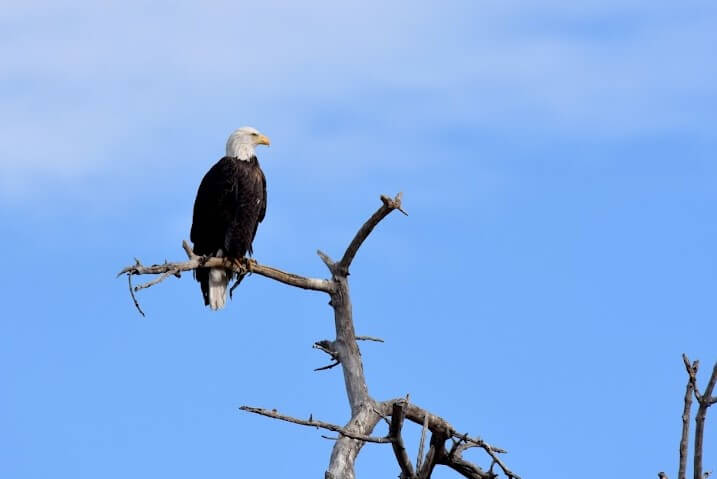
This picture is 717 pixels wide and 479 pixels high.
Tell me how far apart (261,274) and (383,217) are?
1401mm

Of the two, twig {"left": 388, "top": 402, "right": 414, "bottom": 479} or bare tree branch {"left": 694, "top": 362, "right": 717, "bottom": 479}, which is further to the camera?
twig {"left": 388, "top": 402, "right": 414, "bottom": 479}

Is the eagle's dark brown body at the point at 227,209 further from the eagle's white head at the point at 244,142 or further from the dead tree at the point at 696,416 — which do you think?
the dead tree at the point at 696,416

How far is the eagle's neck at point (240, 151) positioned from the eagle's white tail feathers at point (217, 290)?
110 cm

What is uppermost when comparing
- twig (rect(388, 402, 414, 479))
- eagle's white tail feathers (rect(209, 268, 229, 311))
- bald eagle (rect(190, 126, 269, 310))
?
bald eagle (rect(190, 126, 269, 310))

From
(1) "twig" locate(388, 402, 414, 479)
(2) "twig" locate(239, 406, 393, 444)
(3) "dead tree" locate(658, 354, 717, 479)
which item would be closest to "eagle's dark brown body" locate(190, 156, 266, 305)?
(2) "twig" locate(239, 406, 393, 444)

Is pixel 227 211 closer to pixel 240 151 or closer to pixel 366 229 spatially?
pixel 240 151

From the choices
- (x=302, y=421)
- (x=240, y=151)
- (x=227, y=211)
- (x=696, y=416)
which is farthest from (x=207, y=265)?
(x=696, y=416)

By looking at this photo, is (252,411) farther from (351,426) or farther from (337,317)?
(337,317)

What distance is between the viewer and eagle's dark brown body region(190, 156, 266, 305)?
29.8 feet

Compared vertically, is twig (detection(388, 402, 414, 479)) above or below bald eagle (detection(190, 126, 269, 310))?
below

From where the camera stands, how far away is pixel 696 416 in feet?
11.0

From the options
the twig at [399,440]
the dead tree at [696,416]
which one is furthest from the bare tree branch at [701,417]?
the twig at [399,440]

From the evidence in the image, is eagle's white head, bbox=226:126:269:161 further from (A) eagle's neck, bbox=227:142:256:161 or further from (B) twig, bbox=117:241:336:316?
(B) twig, bbox=117:241:336:316

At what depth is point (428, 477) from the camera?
498cm
